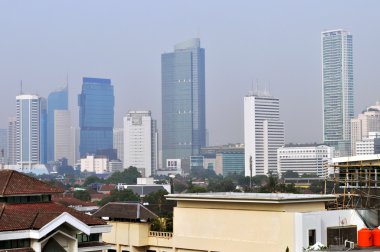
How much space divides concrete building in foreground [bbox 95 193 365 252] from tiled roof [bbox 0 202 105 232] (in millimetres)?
6247

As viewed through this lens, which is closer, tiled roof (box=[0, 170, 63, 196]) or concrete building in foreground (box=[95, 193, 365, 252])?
tiled roof (box=[0, 170, 63, 196])

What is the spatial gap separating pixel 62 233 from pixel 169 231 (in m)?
9.33

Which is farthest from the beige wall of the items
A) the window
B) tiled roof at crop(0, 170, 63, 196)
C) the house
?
tiled roof at crop(0, 170, 63, 196)

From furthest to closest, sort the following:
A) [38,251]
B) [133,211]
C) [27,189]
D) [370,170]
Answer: [133,211] → [370,170] → [27,189] → [38,251]

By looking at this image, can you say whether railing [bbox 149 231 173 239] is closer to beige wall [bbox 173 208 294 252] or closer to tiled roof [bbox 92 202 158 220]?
beige wall [bbox 173 208 294 252]

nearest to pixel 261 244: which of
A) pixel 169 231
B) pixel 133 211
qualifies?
pixel 169 231

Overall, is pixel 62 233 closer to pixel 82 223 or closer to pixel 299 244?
pixel 82 223

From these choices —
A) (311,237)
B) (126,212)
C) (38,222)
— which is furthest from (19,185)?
(311,237)

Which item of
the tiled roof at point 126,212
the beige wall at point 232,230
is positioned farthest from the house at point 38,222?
the tiled roof at point 126,212

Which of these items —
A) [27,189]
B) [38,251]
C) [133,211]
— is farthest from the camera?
[133,211]

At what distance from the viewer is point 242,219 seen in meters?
36.2

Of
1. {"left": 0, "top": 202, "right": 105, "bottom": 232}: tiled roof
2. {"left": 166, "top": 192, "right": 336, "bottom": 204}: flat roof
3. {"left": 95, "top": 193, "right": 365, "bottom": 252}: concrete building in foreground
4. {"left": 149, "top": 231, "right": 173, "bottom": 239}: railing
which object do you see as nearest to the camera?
{"left": 0, "top": 202, "right": 105, "bottom": 232}: tiled roof

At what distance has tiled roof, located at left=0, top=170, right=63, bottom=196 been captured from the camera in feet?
109

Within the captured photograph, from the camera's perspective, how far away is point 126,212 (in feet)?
141
